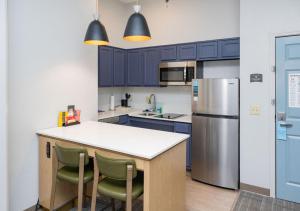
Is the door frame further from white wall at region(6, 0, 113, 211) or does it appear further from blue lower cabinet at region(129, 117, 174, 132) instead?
white wall at region(6, 0, 113, 211)

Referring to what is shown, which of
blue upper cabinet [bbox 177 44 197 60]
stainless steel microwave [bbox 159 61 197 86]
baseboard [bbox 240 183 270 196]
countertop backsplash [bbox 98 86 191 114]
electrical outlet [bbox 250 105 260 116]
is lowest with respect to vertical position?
baseboard [bbox 240 183 270 196]

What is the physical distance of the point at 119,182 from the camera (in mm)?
2090

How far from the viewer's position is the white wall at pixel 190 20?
3.89 m

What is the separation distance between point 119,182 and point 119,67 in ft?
9.87

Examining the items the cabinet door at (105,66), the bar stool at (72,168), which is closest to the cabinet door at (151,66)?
the cabinet door at (105,66)

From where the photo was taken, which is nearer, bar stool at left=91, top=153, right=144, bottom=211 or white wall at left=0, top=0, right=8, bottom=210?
bar stool at left=91, top=153, right=144, bottom=211

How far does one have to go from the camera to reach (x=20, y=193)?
2.48 meters

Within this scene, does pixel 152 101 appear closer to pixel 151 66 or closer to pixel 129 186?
pixel 151 66

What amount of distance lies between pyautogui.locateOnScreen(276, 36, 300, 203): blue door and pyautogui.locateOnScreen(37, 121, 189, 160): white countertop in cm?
149

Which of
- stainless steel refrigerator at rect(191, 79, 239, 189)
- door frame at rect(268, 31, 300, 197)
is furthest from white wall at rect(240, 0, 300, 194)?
stainless steel refrigerator at rect(191, 79, 239, 189)

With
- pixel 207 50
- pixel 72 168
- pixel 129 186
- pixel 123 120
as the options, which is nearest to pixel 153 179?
pixel 129 186

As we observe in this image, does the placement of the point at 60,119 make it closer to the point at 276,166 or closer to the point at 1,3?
the point at 1,3

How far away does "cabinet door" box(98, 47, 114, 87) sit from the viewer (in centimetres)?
413

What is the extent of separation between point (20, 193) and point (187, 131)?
8.41 ft
